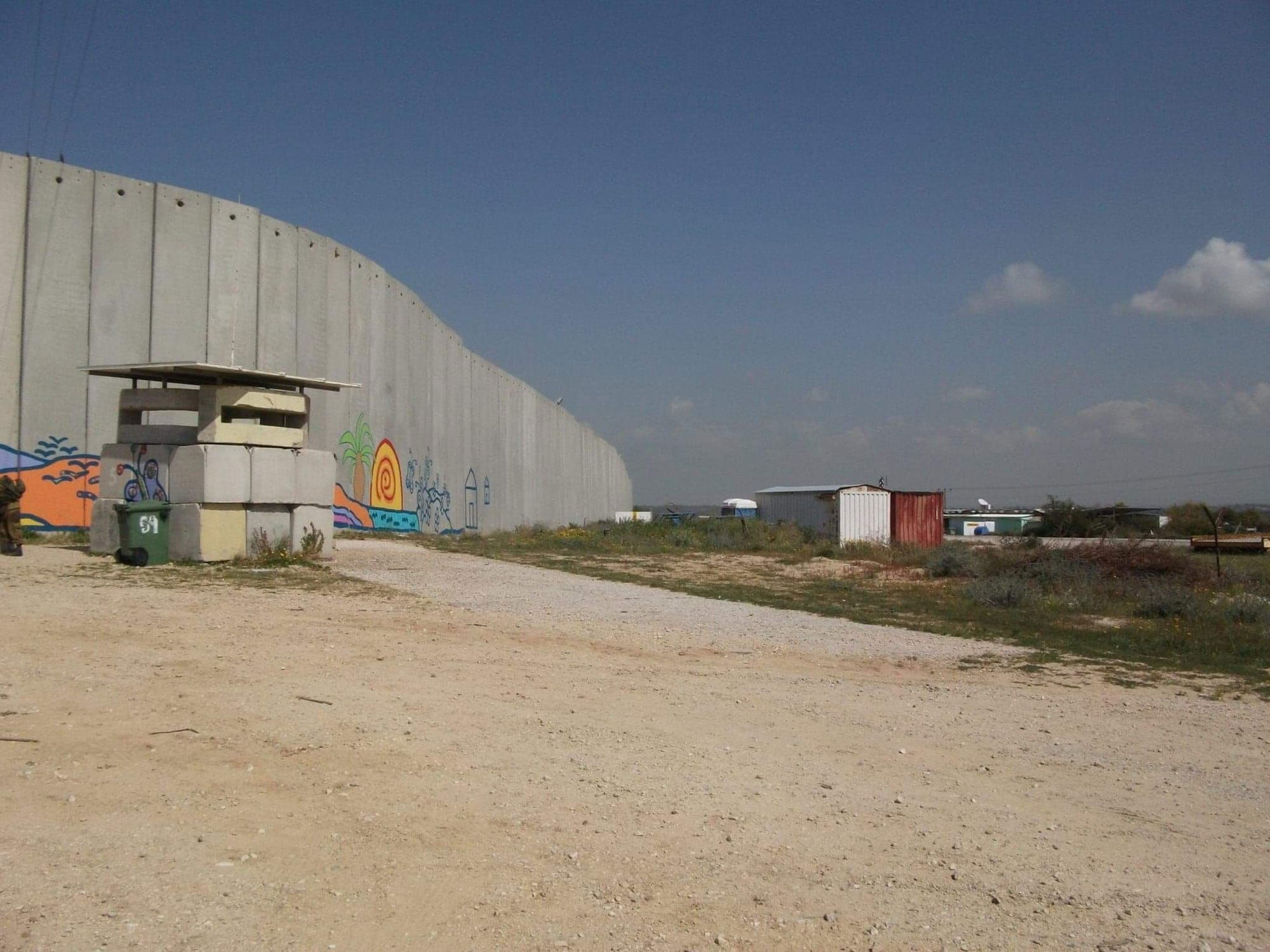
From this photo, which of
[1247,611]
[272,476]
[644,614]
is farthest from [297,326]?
[1247,611]

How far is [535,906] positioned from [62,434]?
61.3ft

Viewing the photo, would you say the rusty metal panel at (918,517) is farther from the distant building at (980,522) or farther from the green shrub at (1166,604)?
the distant building at (980,522)

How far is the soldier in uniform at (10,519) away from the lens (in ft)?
50.2

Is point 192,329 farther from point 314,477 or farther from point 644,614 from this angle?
point 644,614

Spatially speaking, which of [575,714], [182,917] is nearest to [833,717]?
[575,714]

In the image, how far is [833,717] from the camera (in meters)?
8.69

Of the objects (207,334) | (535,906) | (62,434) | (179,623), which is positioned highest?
(207,334)

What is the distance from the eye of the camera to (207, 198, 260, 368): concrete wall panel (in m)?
22.9

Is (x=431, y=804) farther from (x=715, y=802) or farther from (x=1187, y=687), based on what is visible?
(x=1187, y=687)

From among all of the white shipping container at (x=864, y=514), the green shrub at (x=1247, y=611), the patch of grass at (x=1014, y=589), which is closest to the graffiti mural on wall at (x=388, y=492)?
the patch of grass at (x=1014, y=589)

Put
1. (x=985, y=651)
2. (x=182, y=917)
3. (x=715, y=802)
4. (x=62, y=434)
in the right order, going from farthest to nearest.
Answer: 1. (x=62, y=434)
2. (x=985, y=651)
3. (x=715, y=802)
4. (x=182, y=917)

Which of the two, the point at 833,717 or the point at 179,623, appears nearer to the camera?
the point at 833,717

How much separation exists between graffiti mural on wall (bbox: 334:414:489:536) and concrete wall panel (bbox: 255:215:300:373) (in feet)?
10.0

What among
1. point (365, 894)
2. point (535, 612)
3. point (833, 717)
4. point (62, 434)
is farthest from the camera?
point (62, 434)
